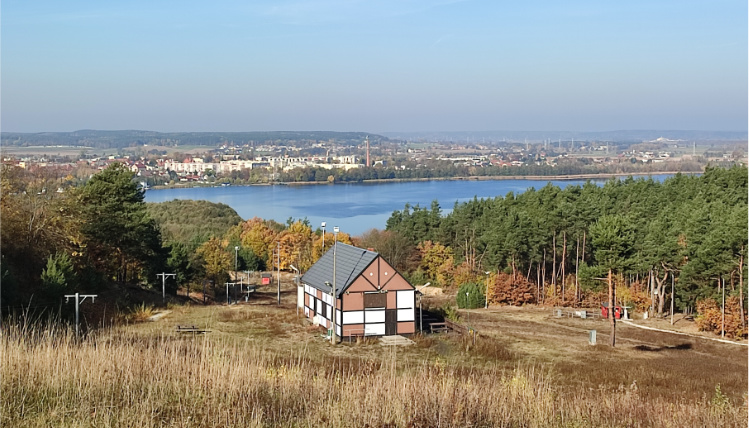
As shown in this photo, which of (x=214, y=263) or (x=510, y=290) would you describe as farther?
(x=214, y=263)


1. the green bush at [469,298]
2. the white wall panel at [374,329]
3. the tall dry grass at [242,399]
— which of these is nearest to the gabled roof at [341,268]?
the white wall panel at [374,329]

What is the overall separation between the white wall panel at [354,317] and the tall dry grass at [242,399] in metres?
14.0

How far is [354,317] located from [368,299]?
63cm

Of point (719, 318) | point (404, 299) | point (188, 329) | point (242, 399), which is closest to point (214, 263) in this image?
point (404, 299)

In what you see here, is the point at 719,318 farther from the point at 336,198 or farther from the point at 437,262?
the point at 336,198

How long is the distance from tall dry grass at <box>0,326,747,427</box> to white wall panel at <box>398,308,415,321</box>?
48.0ft

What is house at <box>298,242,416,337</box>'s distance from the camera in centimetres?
1983

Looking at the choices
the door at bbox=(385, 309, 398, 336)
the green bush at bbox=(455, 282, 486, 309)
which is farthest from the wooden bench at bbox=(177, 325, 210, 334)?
the green bush at bbox=(455, 282, 486, 309)

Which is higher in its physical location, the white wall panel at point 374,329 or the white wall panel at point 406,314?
the white wall panel at point 406,314

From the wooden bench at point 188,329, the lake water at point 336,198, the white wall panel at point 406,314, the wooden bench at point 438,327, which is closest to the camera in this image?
the wooden bench at point 188,329

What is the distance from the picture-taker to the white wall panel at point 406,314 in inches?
804

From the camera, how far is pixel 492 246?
34656 millimetres

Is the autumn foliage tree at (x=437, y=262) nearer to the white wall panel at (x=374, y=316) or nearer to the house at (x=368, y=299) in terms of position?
the house at (x=368, y=299)

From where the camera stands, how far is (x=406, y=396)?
4.94 metres
